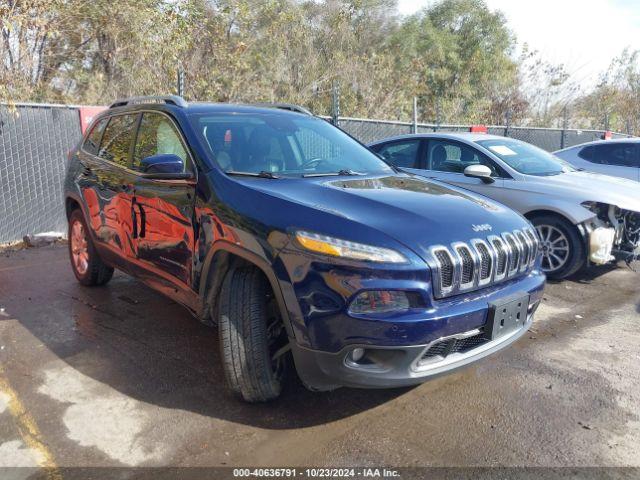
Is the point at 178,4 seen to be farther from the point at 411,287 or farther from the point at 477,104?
the point at 477,104

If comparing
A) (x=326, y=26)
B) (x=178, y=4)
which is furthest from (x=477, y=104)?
(x=178, y=4)

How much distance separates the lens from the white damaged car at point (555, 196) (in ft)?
17.5

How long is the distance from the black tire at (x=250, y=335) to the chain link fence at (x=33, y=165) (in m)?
5.62

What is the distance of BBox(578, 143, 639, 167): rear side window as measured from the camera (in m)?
8.77

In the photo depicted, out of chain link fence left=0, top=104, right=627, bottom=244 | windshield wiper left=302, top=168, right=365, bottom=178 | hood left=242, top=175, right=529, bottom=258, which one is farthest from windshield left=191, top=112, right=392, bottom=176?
chain link fence left=0, top=104, right=627, bottom=244

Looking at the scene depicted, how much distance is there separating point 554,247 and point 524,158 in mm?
1264

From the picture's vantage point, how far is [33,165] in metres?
7.40

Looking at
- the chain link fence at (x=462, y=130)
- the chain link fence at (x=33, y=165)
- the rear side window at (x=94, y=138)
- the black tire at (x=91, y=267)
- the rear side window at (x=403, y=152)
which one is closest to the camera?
the rear side window at (x=94, y=138)

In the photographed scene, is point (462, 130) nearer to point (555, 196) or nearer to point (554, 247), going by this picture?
point (555, 196)

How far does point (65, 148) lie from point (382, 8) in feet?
63.6

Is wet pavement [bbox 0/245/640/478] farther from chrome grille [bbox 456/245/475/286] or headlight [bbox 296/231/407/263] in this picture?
headlight [bbox 296/231/407/263]

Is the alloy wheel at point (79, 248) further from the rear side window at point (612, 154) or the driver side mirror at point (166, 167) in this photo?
the rear side window at point (612, 154)

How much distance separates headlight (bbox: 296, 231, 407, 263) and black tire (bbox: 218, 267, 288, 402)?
476mm

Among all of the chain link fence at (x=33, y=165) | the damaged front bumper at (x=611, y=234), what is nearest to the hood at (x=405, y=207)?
the damaged front bumper at (x=611, y=234)
